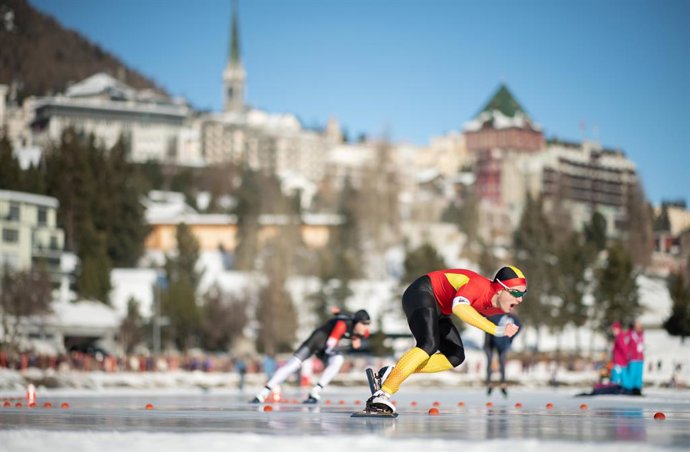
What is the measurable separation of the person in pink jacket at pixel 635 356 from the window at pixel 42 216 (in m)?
88.2

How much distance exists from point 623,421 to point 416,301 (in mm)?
2647

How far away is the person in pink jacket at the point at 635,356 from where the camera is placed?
1021 inches

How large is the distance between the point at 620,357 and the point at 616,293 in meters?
63.1

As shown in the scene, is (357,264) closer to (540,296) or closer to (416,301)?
(540,296)

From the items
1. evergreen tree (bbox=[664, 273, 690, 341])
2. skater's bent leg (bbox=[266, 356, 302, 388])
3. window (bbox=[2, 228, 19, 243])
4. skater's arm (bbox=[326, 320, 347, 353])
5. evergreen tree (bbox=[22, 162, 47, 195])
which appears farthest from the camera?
evergreen tree (bbox=[22, 162, 47, 195])

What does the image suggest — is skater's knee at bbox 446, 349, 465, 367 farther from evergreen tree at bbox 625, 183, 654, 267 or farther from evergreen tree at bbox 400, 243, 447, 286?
evergreen tree at bbox 625, 183, 654, 267

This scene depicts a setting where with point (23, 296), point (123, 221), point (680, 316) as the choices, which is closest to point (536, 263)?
point (680, 316)

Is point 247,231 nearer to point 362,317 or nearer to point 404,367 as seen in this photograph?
point 362,317

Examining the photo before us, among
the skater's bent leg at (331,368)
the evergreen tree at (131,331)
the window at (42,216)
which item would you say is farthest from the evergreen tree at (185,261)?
the skater's bent leg at (331,368)

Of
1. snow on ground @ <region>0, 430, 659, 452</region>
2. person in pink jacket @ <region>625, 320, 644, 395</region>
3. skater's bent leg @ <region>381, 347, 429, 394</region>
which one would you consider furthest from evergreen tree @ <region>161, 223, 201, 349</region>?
snow on ground @ <region>0, 430, 659, 452</region>

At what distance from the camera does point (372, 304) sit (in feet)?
397

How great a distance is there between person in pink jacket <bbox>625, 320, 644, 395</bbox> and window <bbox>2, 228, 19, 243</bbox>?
82.6m

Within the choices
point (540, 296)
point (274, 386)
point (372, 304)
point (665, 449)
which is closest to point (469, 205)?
point (372, 304)

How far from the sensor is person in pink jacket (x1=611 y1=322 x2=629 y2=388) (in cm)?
2622
